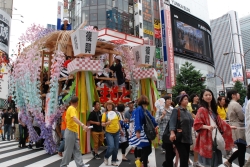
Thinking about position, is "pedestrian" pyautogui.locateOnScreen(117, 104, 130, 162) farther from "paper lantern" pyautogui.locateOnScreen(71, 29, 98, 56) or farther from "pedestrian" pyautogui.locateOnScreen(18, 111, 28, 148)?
"pedestrian" pyautogui.locateOnScreen(18, 111, 28, 148)

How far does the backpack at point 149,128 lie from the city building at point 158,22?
2296 cm

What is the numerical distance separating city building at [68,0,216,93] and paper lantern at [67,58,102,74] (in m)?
20.5

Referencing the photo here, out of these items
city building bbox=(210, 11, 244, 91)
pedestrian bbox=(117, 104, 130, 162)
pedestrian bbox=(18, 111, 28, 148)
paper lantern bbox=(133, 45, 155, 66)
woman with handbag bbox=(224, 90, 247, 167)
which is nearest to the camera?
woman with handbag bbox=(224, 90, 247, 167)

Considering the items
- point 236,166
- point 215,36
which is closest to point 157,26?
point 236,166

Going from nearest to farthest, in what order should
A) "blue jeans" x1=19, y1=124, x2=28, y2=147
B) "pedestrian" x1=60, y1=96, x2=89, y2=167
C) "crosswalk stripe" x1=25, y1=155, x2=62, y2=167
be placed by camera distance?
1. "pedestrian" x1=60, y1=96, x2=89, y2=167
2. "crosswalk stripe" x1=25, y1=155, x2=62, y2=167
3. "blue jeans" x1=19, y1=124, x2=28, y2=147

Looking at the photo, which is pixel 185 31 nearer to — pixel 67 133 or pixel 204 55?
pixel 204 55

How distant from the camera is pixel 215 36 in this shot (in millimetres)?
98938

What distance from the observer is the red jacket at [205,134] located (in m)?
3.47

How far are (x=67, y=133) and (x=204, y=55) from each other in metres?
45.1

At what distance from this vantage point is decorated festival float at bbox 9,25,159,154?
705 cm

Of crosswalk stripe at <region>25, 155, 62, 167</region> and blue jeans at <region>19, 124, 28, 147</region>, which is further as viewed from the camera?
blue jeans at <region>19, 124, 28, 147</region>

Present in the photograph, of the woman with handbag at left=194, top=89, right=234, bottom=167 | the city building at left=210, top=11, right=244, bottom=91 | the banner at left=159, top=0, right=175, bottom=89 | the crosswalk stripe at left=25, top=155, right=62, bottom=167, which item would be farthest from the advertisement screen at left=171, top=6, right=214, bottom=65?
the city building at left=210, top=11, right=244, bottom=91

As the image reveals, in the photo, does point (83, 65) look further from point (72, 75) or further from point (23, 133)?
point (23, 133)

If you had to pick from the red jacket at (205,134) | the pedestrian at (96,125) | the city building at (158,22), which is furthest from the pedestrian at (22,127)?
the city building at (158,22)
